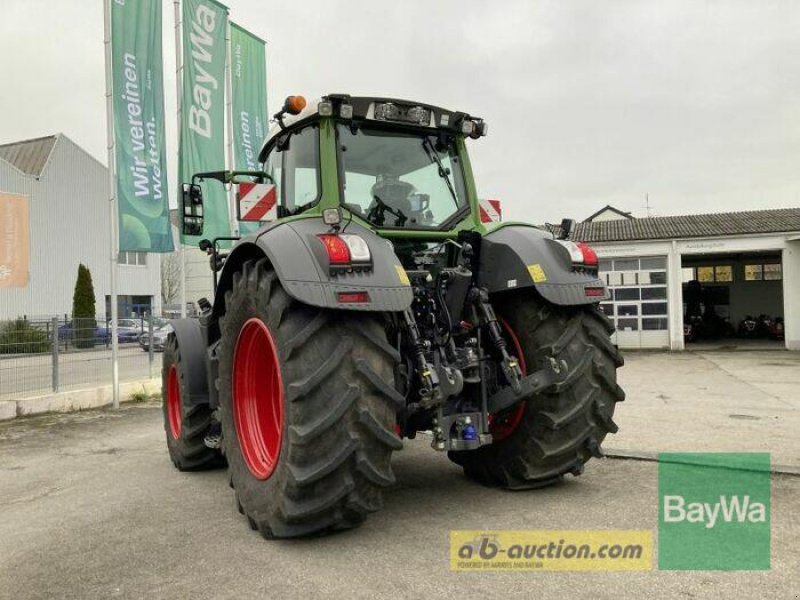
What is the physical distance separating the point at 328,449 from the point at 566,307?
1.84 m

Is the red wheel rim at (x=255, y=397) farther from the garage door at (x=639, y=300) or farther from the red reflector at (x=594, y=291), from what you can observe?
the garage door at (x=639, y=300)

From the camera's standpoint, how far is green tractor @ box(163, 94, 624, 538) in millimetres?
3262

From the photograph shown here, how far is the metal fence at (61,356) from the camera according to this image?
9.32 metres

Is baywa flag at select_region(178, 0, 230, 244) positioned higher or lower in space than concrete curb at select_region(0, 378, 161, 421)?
higher

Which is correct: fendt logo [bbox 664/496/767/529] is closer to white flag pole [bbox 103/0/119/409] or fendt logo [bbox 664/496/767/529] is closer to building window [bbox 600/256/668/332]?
white flag pole [bbox 103/0/119/409]

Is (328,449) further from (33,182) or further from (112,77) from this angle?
(33,182)

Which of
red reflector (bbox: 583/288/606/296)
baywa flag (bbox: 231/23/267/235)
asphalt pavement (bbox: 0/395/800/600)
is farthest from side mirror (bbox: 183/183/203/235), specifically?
baywa flag (bbox: 231/23/267/235)

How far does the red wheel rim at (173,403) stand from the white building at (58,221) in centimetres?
2419

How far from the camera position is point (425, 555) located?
3.23 meters

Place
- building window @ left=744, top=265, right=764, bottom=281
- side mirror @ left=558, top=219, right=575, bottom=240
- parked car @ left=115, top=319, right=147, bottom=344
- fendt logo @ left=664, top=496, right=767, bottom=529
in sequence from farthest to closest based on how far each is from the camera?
1. building window @ left=744, top=265, right=764, bottom=281
2. parked car @ left=115, top=319, right=147, bottom=344
3. side mirror @ left=558, top=219, right=575, bottom=240
4. fendt logo @ left=664, top=496, right=767, bottom=529

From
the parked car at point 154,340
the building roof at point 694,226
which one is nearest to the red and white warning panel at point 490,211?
the parked car at point 154,340

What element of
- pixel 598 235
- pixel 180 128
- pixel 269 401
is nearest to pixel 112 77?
pixel 180 128

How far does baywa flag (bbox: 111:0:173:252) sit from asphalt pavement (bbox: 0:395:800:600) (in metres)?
5.54

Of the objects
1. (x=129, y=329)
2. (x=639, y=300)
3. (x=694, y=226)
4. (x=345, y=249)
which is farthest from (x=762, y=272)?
(x=345, y=249)
